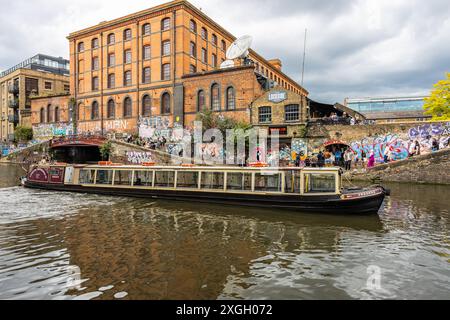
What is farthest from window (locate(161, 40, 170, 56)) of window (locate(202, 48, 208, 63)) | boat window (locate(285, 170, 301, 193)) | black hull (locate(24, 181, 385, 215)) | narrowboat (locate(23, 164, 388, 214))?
boat window (locate(285, 170, 301, 193))

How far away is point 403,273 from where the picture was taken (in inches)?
277

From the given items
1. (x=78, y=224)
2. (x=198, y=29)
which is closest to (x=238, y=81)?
(x=198, y=29)

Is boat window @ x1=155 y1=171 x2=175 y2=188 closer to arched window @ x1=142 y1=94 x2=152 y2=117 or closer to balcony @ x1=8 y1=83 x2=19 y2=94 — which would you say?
arched window @ x1=142 y1=94 x2=152 y2=117

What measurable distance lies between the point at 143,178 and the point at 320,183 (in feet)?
31.4

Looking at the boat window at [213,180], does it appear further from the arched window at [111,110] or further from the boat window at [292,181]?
the arched window at [111,110]

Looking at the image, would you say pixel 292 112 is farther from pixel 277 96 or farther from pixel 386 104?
pixel 386 104

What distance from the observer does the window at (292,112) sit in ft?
92.6

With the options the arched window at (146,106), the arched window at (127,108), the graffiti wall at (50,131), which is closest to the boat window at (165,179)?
the arched window at (146,106)

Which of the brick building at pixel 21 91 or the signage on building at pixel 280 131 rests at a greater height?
the brick building at pixel 21 91

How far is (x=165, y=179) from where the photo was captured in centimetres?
1647

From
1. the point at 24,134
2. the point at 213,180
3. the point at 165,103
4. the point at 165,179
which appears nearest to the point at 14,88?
the point at 24,134

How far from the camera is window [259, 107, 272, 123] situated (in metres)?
29.3
